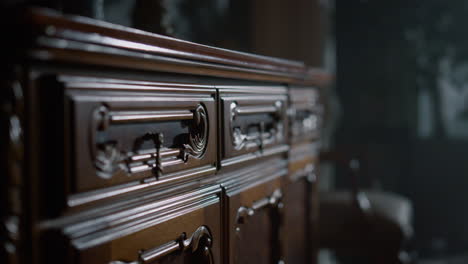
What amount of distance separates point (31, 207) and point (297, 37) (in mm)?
1699

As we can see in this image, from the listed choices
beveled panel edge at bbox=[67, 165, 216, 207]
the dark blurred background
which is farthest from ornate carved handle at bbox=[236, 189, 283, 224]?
the dark blurred background

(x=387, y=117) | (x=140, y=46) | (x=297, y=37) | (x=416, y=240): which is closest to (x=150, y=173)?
(x=140, y=46)

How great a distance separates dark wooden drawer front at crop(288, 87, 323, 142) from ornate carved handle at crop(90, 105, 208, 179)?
0.38m

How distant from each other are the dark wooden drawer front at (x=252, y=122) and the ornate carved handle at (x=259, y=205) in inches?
3.3

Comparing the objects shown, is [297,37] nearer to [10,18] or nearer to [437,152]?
[437,152]

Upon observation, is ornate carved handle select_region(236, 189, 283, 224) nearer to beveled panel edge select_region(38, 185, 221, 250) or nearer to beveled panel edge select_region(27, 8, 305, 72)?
beveled panel edge select_region(38, 185, 221, 250)

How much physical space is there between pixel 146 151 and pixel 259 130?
0.33 meters

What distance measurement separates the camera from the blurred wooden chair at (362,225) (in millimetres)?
1222

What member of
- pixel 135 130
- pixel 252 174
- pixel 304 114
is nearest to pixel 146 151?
pixel 135 130

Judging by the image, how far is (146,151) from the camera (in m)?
0.44

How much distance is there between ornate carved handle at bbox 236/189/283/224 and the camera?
0.65 meters

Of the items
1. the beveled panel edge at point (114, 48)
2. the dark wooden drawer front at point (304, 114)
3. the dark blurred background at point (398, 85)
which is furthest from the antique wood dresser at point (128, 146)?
the dark blurred background at point (398, 85)

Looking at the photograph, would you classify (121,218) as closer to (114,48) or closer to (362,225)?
(114,48)

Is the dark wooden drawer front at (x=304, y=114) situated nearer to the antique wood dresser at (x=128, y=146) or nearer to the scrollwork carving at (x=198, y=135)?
the antique wood dresser at (x=128, y=146)
